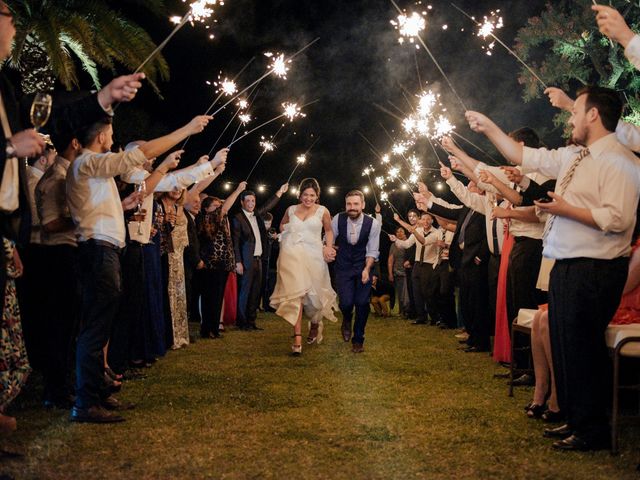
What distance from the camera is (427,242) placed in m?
15.5

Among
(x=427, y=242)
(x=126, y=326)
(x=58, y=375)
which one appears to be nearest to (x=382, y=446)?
(x=58, y=375)

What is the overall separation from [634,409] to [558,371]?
153cm

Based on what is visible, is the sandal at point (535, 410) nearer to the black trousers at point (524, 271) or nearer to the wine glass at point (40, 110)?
the black trousers at point (524, 271)

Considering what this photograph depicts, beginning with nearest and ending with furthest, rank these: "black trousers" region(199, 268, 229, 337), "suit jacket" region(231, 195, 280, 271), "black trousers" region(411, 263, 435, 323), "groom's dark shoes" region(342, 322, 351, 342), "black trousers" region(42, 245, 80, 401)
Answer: "black trousers" region(42, 245, 80, 401)
"groom's dark shoes" region(342, 322, 351, 342)
"black trousers" region(199, 268, 229, 337)
"suit jacket" region(231, 195, 280, 271)
"black trousers" region(411, 263, 435, 323)

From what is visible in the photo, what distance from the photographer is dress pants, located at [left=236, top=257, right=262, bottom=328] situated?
14.0m

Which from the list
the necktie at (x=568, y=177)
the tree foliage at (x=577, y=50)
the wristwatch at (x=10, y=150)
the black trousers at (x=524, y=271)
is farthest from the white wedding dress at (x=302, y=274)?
the tree foliage at (x=577, y=50)

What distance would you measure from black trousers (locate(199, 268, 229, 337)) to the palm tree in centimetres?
361

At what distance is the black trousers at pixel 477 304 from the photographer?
1049 centimetres

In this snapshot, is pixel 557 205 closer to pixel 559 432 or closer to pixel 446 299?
pixel 559 432

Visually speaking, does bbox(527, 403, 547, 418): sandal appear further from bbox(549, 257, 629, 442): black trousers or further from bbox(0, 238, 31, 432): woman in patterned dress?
bbox(0, 238, 31, 432): woman in patterned dress

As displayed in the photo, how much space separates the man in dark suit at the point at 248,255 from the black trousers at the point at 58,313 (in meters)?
7.20

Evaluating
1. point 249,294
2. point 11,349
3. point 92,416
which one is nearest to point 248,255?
point 249,294

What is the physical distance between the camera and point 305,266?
10781mm

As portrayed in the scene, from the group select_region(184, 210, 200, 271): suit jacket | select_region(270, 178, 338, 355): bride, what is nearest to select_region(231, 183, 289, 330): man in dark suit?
select_region(184, 210, 200, 271): suit jacket
